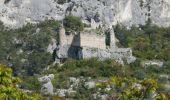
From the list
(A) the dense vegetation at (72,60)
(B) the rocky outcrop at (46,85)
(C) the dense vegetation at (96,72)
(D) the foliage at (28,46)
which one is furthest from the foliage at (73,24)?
(B) the rocky outcrop at (46,85)

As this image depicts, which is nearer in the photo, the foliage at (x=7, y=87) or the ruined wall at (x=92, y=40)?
the foliage at (x=7, y=87)

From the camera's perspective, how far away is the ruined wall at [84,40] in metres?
77.7

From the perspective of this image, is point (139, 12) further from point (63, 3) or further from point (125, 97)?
point (125, 97)

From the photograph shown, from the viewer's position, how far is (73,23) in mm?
83125

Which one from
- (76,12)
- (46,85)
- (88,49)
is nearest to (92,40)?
(88,49)

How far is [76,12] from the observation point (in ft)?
285

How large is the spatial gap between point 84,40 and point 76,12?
9.45 m

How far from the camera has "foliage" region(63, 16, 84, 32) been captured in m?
83.2

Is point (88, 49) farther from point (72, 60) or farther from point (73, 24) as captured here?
point (73, 24)

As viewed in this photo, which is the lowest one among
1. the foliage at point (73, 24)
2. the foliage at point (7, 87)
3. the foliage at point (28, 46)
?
the foliage at point (28, 46)

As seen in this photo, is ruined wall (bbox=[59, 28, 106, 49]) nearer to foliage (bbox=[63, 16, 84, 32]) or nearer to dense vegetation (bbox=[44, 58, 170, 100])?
dense vegetation (bbox=[44, 58, 170, 100])

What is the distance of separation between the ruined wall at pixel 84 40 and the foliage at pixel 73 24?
3888 mm

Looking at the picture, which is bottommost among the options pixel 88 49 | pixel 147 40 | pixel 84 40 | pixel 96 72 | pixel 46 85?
pixel 96 72

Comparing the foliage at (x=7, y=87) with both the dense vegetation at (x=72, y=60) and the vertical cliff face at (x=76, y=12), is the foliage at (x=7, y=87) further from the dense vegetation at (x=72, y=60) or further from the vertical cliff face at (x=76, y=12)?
the vertical cliff face at (x=76, y=12)
